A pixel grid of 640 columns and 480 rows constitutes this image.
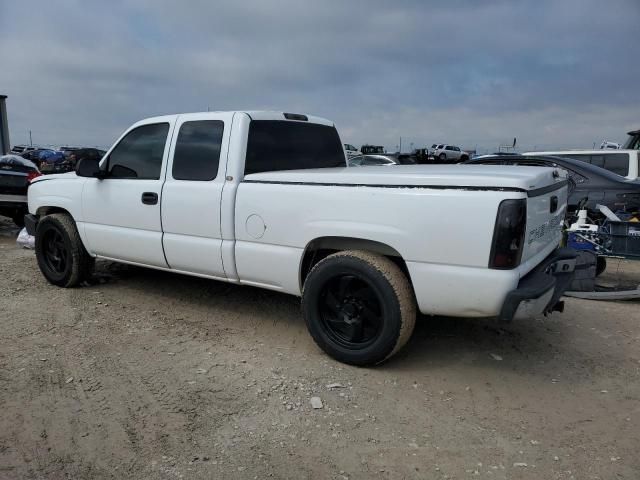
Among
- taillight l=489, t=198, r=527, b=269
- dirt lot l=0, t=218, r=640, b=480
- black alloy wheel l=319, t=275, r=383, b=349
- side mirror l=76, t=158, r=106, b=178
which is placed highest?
side mirror l=76, t=158, r=106, b=178

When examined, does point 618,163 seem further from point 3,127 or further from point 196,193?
point 3,127

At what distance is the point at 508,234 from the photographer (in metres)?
2.80

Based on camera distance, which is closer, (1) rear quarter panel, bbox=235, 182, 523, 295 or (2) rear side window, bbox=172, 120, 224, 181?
(1) rear quarter panel, bbox=235, 182, 523, 295

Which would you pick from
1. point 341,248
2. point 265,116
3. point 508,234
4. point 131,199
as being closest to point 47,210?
point 131,199

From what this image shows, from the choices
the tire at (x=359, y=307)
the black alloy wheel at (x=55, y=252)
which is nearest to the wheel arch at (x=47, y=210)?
the black alloy wheel at (x=55, y=252)

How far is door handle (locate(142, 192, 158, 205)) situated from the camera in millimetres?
4328

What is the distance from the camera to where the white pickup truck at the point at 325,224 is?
2906 millimetres

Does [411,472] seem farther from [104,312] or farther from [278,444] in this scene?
[104,312]

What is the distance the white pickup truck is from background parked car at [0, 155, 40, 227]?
467cm

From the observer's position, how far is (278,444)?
2.66m

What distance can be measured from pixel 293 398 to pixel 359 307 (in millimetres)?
780

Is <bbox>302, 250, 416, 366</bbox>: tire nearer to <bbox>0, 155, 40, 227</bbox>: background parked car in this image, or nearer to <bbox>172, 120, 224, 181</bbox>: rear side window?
<bbox>172, 120, 224, 181</bbox>: rear side window

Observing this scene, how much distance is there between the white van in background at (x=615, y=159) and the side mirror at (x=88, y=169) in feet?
26.0

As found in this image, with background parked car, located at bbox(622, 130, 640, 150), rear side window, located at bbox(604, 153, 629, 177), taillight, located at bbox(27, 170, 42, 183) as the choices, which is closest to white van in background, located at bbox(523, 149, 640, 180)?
rear side window, located at bbox(604, 153, 629, 177)
